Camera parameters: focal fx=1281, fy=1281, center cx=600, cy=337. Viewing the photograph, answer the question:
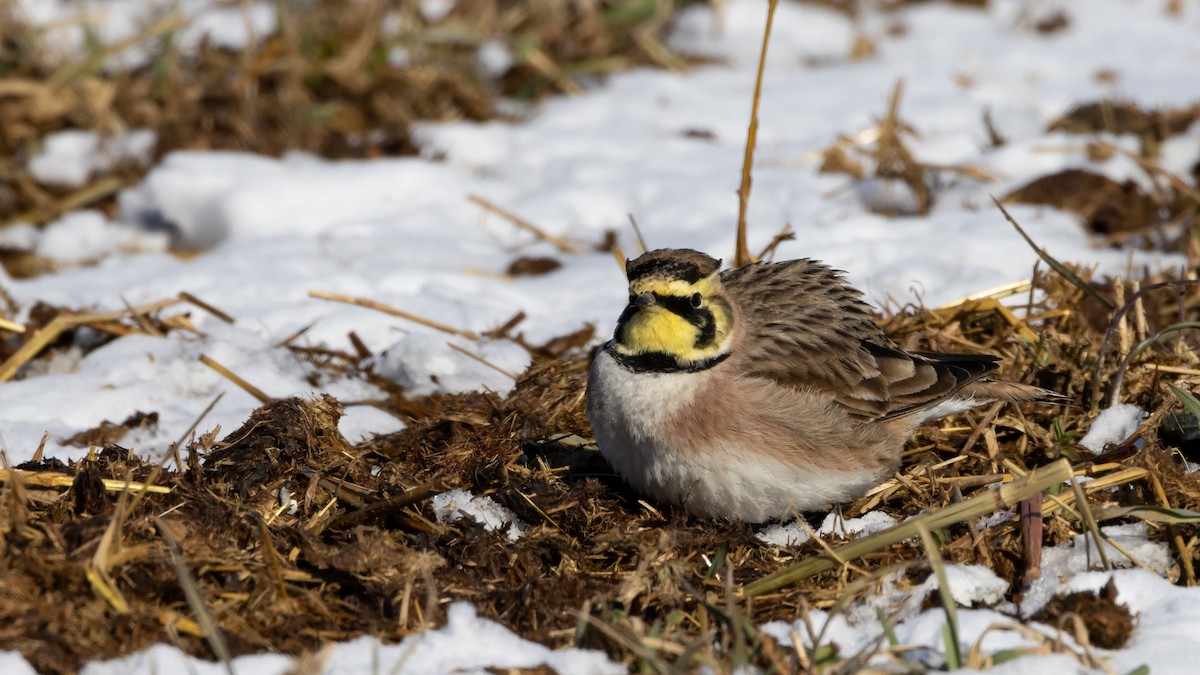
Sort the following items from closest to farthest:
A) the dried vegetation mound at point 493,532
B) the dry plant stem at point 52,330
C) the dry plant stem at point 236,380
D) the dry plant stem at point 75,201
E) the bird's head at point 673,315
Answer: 1. the dried vegetation mound at point 493,532
2. the bird's head at point 673,315
3. the dry plant stem at point 236,380
4. the dry plant stem at point 52,330
5. the dry plant stem at point 75,201

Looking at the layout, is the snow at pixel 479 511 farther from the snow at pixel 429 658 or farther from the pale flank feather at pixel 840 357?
the pale flank feather at pixel 840 357

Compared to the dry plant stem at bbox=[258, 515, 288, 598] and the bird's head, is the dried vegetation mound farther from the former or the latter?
the bird's head

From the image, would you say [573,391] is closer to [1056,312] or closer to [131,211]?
[1056,312]

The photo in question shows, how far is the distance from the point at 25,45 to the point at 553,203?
14.0 ft

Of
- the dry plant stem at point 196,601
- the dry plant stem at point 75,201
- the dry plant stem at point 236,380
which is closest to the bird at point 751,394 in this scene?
the dry plant stem at point 196,601

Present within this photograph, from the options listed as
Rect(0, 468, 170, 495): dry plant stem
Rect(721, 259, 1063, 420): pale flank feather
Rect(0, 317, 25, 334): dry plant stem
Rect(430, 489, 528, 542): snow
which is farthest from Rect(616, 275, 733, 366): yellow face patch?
Rect(0, 317, 25, 334): dry plant stem

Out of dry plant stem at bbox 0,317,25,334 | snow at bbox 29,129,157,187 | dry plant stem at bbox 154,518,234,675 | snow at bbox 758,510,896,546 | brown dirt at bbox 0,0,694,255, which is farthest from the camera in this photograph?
brown dirt at bbox 0,0,694,255

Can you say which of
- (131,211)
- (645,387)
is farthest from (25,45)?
(645,387)

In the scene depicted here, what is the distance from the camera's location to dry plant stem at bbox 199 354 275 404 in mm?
5676

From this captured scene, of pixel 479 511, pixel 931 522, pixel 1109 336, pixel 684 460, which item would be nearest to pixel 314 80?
pixel 479 511

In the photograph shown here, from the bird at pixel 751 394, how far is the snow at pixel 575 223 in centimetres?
27

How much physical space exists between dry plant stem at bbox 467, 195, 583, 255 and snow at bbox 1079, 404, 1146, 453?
352 cm

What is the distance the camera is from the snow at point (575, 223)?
4.22 m

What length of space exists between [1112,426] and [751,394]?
5.19 feet
